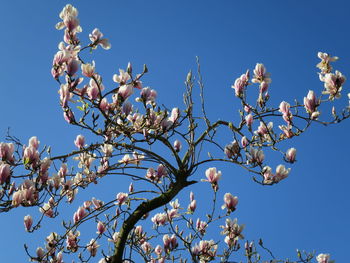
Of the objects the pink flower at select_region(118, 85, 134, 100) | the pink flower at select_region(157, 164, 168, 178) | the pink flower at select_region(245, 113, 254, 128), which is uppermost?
the pink flower at select_region(245, 113, 254, 128)

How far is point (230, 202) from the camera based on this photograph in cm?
410

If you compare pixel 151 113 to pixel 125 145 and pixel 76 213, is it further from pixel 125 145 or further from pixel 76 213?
pixel 76 213

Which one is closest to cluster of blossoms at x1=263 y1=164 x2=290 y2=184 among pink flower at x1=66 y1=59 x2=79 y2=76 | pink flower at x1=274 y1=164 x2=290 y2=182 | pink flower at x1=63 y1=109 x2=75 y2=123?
pink flower at x1=274 y1=164 x2=290 y2=182

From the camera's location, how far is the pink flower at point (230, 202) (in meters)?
4.08

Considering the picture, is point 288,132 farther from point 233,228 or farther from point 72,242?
point 72,242

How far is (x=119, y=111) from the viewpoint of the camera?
130 inches

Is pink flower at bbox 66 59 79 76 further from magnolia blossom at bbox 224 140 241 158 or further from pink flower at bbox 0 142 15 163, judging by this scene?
magnolia blossom at bbox 224 140 241 158

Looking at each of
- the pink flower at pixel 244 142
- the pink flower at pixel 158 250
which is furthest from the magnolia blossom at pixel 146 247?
the pink flower at pixel 244 142

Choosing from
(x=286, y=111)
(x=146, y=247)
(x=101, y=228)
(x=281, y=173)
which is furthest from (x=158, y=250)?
(x=286, y=111)

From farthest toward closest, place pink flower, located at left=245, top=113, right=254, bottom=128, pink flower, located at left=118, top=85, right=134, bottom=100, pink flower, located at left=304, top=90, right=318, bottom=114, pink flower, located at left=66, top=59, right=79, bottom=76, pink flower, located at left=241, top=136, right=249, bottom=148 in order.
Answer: pink flower, located at left=241, top=136, right=249, bottom=148
pink flower, located at left=245, top=113, right=254, bottom=128
pink flower, located at left=304, top=90, right=318, bottom=114
pink flower, located at left=118, top=85, right=134, bottom=100
pink flower, located at left=66, top=59, right=79, bottom=76

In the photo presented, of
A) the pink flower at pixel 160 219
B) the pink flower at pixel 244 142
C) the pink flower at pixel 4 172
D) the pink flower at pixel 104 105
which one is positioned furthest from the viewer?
the pink flower at pixel 160 219

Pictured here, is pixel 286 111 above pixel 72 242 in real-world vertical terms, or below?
above

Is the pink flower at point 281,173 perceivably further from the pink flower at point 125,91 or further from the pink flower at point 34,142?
the pink flower at point 34,142

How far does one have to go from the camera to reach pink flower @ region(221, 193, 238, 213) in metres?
4.08
